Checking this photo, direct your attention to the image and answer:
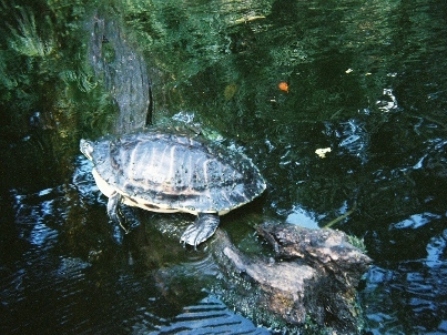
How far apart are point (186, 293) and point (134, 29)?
725 centimetres

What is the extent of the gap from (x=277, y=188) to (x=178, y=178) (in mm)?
1003

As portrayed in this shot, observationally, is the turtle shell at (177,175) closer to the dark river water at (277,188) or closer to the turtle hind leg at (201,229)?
the turtle hind leg at (201,229)

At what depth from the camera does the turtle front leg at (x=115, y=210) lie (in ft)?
12.7

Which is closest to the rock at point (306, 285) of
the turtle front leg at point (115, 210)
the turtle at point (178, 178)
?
the turtle at point (178, 178)

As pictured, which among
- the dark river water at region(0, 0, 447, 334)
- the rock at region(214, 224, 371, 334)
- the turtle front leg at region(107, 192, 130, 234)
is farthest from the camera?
the turtle front leg at region(107, 192, 130, 234)

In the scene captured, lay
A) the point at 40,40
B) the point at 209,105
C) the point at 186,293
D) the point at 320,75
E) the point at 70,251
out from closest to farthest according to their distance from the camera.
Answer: the point at 186,293, the point at 70,251, the point at 209,105, the point at 320,75, the point at 40,40

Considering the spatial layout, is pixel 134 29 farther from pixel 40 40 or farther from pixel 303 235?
pixel 303 235

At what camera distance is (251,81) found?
641cm

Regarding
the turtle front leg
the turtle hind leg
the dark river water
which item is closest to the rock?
the dark river water

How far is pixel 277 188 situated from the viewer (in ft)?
13.8

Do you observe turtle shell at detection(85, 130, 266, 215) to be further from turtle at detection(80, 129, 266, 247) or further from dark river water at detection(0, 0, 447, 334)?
dark river water at detection(0, 0, 447, 334)

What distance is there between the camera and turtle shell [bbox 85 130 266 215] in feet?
12.2

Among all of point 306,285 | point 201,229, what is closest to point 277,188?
point 201,229

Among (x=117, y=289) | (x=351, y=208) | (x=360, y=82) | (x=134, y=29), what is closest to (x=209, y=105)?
(x=360, y=82)
